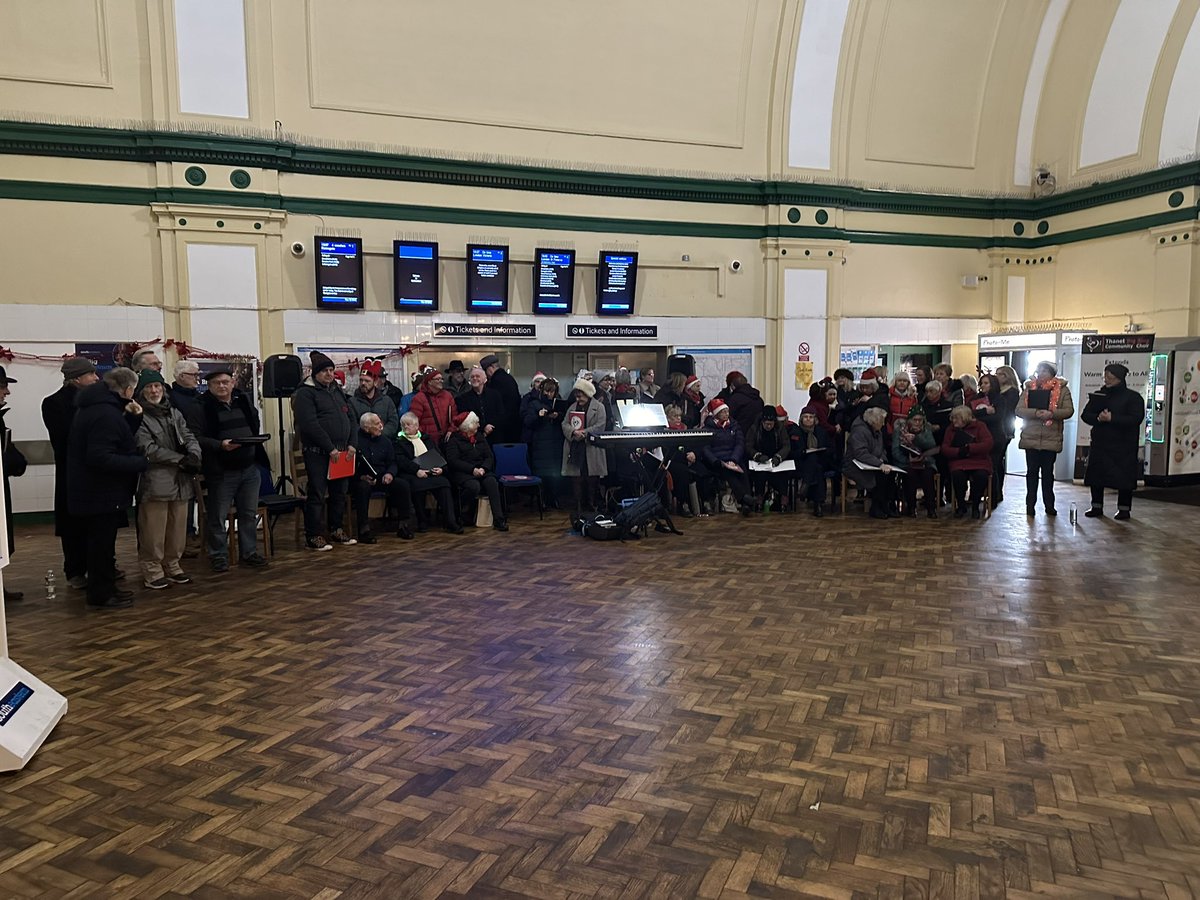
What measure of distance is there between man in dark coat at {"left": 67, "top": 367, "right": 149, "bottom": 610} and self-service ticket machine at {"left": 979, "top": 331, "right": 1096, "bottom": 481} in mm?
10106

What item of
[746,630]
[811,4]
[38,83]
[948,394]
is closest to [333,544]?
[746,630]

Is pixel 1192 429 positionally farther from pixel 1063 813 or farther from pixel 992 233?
pixel 1063 813

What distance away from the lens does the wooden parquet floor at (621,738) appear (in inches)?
108

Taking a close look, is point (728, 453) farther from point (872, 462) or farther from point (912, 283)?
point (912, 283)

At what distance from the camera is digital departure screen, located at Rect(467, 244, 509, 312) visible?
1065 cm

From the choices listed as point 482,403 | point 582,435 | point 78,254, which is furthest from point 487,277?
point 78,254

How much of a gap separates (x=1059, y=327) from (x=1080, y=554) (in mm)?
7118

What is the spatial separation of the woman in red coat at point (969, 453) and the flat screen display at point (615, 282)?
14.5ft

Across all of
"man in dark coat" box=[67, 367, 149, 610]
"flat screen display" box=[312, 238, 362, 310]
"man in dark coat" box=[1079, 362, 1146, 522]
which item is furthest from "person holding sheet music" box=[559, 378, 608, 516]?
"man in dark coat" box=[1079, 362, 1146, 522]

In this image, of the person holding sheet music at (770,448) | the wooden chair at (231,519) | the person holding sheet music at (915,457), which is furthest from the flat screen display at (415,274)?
the person holding sheet music at (915,457)

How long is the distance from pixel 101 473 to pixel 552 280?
6.50m

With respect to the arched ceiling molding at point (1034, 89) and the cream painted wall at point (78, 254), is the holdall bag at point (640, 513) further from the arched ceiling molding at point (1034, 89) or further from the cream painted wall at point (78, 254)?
the arched ceiling molding at point (1034, 89)

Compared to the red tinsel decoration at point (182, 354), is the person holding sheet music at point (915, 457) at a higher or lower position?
lower

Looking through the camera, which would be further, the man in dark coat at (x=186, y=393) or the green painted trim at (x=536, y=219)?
the green painted trim at (x=536, y=219)
